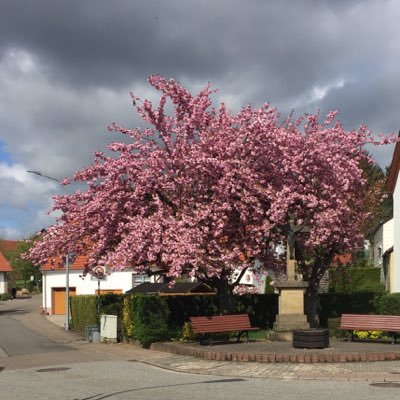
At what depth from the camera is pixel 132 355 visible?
17.8 metres

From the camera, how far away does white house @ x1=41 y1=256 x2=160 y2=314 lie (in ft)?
143

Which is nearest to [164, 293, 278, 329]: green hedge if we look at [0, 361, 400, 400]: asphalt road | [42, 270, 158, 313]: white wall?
[0, 361, 400, 400]: asphalt road

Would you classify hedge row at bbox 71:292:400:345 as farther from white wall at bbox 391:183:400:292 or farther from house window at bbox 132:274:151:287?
house window at bbox 132:274:151:287

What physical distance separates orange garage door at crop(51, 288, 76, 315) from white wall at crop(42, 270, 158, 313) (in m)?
0.30

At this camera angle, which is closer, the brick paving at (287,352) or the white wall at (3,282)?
the brick paving at (287,352)

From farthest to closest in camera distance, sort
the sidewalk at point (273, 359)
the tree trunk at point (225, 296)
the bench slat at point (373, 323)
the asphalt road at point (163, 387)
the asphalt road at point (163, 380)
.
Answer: the tree trunk at point (225, 296) < the bench slat at point (373, 323) < the sidewalk at point (273, 359) < the asphalt road at point (163, 380) < the asphalt road at point (163, 387)

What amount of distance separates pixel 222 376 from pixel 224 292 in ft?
29.2

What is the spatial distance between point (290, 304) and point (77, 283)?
3023 cm

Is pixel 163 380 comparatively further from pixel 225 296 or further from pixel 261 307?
pixel 261 307

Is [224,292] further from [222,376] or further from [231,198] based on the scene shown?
[222,376]

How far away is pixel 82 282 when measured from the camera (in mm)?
45875

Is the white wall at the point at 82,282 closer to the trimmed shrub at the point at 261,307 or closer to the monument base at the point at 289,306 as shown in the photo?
the trimmed shrub at the point at 261,307

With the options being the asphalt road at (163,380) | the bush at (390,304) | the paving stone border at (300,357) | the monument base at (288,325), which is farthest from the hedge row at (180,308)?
the paving stone border at (300,357)

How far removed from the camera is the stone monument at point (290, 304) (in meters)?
18.3
